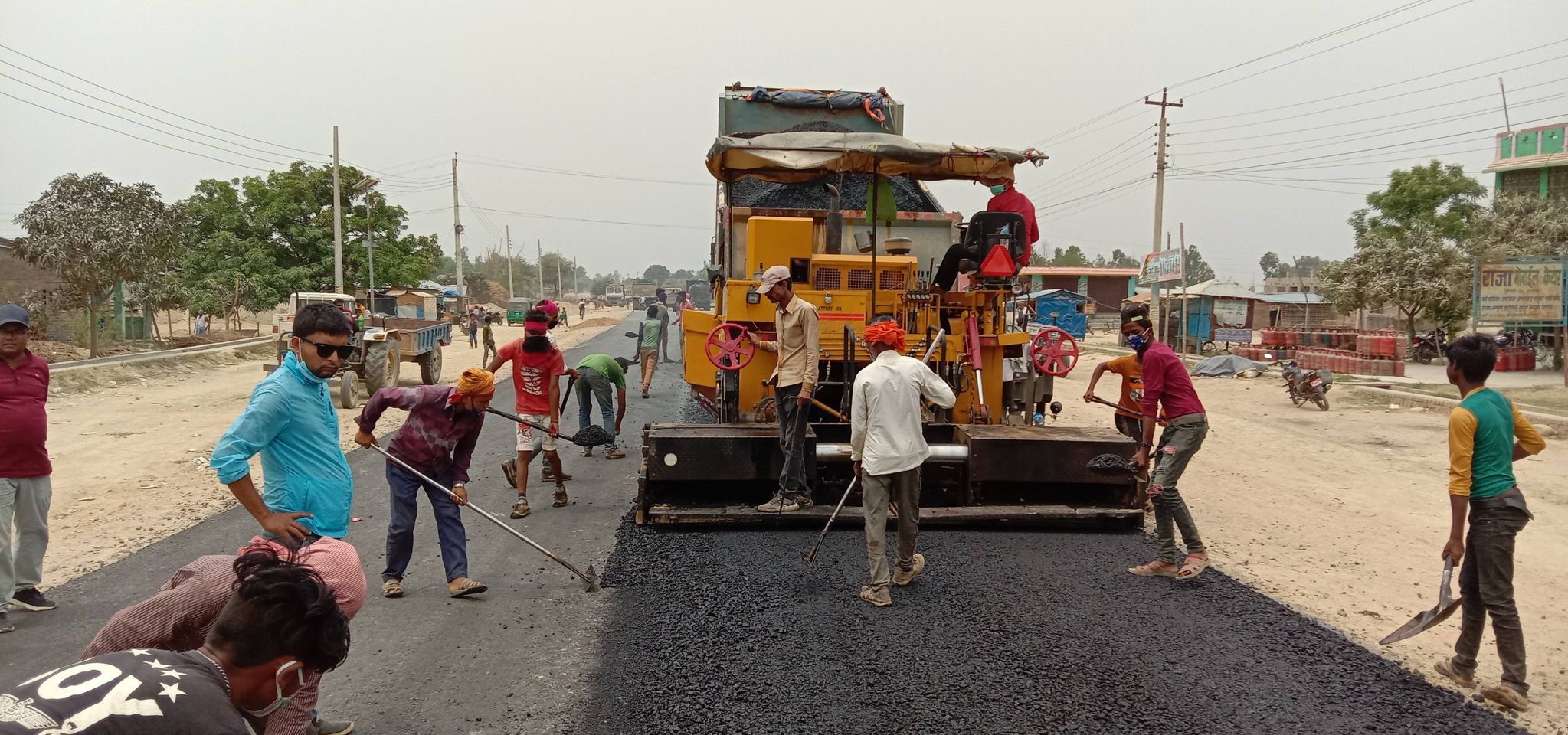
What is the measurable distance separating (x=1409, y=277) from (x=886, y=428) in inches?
976

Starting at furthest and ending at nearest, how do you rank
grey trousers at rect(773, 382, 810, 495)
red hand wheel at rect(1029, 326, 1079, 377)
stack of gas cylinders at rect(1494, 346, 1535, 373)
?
stack of gas cylinders at rect(1494, 346, 1535, 373) → red hand wheel at rect(1029, 326, 1079, 377) → grey trousers at rect(773, 382, 810, 495)

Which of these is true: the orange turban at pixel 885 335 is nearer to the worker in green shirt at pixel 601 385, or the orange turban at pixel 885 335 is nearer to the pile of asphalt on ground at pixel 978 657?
the pile of asphalt on ground at pixel 978 657

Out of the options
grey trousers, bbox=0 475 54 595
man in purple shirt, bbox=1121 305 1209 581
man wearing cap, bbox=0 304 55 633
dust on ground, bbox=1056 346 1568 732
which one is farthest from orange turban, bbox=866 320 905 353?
grey trousers, bbox=0 475 54 595

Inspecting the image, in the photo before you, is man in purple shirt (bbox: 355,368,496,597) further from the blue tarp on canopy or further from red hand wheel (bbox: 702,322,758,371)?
the blue tarp on canopy

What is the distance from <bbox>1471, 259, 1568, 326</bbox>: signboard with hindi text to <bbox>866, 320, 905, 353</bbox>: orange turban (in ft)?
53.6

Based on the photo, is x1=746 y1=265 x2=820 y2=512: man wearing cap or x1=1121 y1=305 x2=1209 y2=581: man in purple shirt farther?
x1=746 y1=265 x2=820 y2=512: man wearing cap

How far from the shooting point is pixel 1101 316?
47312mm

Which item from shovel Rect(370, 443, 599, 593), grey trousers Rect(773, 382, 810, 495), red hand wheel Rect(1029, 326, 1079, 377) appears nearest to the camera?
shovel Rect(370, 443, 599, 593)

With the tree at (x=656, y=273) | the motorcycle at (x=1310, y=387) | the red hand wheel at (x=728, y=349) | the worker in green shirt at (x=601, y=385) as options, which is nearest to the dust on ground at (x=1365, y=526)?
the motorcycle at (x=1310, y=387)

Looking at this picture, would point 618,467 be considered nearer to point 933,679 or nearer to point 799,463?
point 799,463

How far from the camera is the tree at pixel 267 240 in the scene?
29750 mm

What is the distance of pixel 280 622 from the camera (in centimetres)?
186

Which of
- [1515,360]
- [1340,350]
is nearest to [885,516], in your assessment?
[1515,360]

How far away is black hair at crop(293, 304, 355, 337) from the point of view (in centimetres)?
327
